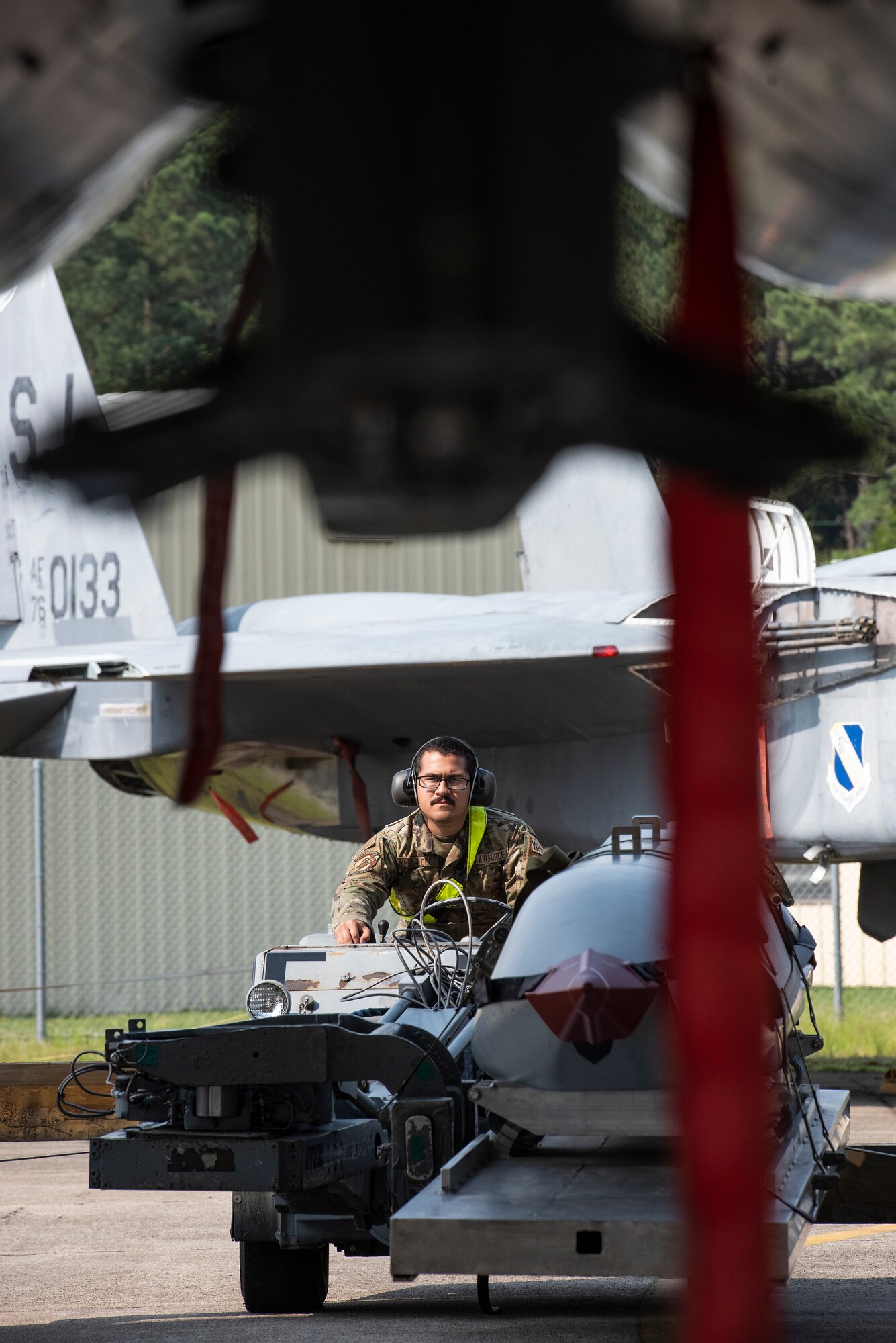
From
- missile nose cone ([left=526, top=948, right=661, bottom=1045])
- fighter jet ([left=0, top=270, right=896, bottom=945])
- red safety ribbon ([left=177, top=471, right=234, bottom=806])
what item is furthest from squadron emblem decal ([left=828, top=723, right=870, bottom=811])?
red safety ribbon ([left=177, top=471, right=234, bottom=806])

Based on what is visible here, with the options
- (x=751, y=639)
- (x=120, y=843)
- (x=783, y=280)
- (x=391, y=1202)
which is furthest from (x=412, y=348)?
(x=120, y=843)

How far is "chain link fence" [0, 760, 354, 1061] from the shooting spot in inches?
762

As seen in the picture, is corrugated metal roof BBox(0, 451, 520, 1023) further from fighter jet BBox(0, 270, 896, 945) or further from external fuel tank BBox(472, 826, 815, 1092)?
external fuel tank BBox(472, 826, 815, 1092)

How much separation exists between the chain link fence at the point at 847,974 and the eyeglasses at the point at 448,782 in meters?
9.03

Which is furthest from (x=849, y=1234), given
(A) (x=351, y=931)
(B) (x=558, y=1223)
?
(B) (x=558, y=1223)

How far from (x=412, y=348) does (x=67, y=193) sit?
0.59 meters

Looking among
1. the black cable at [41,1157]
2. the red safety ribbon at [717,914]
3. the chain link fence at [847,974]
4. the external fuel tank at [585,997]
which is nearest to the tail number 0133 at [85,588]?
the black cable at [41,1157]

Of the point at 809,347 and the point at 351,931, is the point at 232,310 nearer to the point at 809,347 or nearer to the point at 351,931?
the point at 809,347

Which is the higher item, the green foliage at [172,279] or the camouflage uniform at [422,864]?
the green foliage at [172,279]

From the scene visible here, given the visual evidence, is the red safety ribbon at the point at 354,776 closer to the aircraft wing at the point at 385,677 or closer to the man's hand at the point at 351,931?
the aircraft wing at the point at 385,677

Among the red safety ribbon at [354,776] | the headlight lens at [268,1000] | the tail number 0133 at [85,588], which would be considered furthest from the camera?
the tail number 0133 at [85,588]

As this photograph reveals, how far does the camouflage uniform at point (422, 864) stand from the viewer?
6.22 m

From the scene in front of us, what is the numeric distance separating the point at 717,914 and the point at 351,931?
5.13 meters

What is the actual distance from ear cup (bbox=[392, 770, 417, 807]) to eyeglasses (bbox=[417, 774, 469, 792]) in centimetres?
12
